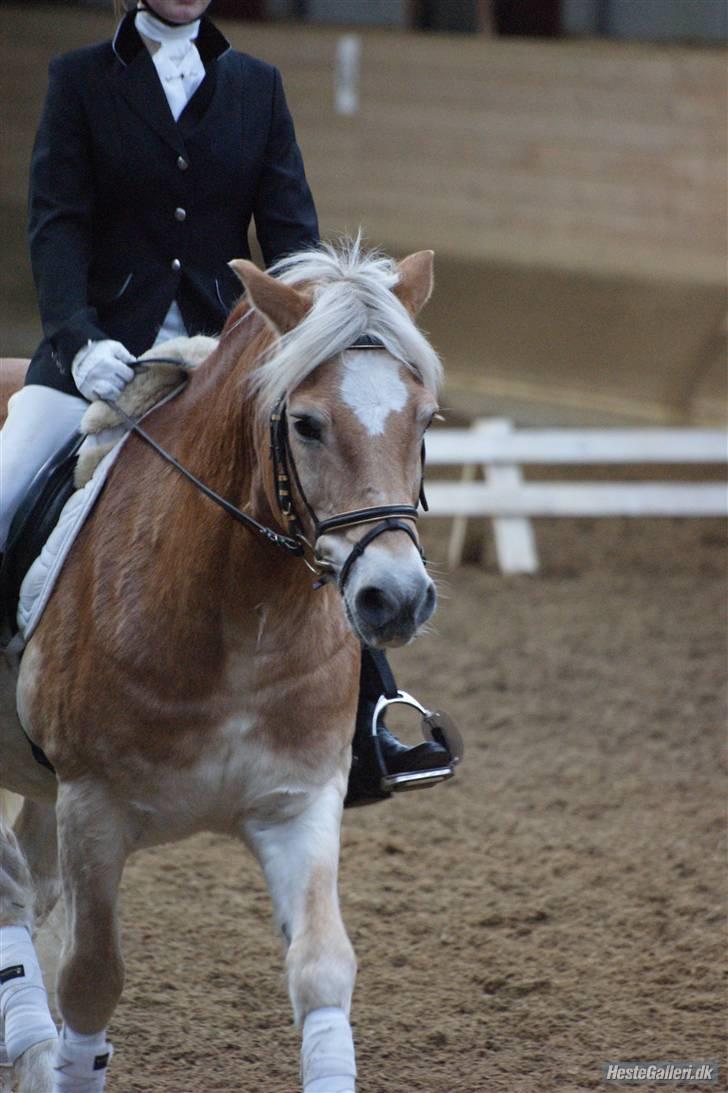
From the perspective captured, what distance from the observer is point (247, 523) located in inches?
120

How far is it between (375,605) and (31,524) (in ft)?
3.90

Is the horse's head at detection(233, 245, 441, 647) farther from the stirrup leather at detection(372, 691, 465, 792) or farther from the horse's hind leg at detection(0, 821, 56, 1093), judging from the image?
the horse's hind leg at detection(0, 821, 56, 1093)

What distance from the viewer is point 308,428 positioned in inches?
110

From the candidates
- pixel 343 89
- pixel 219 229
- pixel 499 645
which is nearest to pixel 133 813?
Answer: pixel 219 229

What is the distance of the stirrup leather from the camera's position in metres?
3.58

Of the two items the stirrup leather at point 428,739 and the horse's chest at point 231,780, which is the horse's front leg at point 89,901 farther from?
the stirrup leather at point 428,739

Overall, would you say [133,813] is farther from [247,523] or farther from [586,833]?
[586,833]

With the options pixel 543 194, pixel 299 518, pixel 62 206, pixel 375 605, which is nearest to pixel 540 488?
pixel 543 194

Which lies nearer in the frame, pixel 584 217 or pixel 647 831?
pixel 647 831

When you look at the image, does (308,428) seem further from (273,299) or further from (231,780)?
(231,780)

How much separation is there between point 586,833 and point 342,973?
9.15 ft

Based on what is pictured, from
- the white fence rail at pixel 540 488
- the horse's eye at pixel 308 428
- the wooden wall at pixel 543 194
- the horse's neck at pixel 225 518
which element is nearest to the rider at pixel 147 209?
the horse's neck at pixel 225 518

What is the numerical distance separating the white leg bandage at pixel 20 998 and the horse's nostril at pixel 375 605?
147cm

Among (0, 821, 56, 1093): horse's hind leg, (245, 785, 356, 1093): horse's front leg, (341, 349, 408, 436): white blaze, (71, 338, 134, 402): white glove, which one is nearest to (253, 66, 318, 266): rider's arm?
(71, 338, 134, 402): white glove
